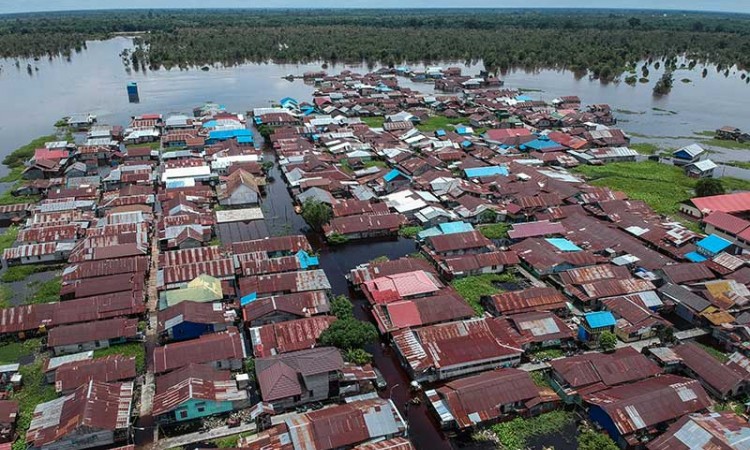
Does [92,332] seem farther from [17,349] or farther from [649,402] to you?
[649,402]

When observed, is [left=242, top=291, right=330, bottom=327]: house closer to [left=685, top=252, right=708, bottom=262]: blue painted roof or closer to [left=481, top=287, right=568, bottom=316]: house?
[left=481, top=287, right=568, bottom=316]: house

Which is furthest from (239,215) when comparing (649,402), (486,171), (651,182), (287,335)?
(651,182)

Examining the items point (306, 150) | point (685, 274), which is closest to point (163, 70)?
point (306, 150)

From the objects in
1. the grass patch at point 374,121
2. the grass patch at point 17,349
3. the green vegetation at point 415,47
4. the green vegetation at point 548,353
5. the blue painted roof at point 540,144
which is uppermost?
the green vegetation at point 415,47

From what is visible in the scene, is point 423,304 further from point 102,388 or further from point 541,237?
point 102,388

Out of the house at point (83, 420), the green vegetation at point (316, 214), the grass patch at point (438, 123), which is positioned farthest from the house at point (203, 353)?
the grass patch at point (438, 123)

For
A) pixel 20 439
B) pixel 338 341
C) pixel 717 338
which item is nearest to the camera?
pixel 20 439

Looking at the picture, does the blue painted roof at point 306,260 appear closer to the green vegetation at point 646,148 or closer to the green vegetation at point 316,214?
the green vegetation at point 316,214
